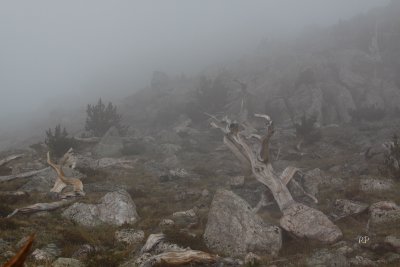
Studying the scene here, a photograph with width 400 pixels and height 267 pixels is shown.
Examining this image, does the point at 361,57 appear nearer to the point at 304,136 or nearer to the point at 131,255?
the point at 304,136

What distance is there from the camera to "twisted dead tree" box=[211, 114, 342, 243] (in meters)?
13.1

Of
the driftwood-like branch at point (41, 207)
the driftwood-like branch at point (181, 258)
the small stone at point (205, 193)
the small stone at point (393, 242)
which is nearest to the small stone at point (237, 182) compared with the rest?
the small stone at point (205, 193)

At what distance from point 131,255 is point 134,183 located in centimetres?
1017

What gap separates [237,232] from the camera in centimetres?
1269

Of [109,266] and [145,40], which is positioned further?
[145,40]

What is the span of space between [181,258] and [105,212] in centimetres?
505

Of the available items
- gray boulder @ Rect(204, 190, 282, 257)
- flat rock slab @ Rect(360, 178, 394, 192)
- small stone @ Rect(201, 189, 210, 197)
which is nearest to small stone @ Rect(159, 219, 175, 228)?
gray boulder @ Rect(204, 190, 282, 257)

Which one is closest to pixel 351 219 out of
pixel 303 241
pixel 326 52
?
pixel 303 241

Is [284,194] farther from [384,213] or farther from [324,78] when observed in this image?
[324,78]

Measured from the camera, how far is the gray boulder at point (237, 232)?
12.4 meters

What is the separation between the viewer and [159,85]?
2315 inches

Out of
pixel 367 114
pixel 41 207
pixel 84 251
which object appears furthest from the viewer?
pixel 367 114

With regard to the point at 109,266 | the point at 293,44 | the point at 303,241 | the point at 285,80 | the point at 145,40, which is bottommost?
the point at 303,241

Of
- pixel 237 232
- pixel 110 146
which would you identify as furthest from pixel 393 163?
pixel 110 146
